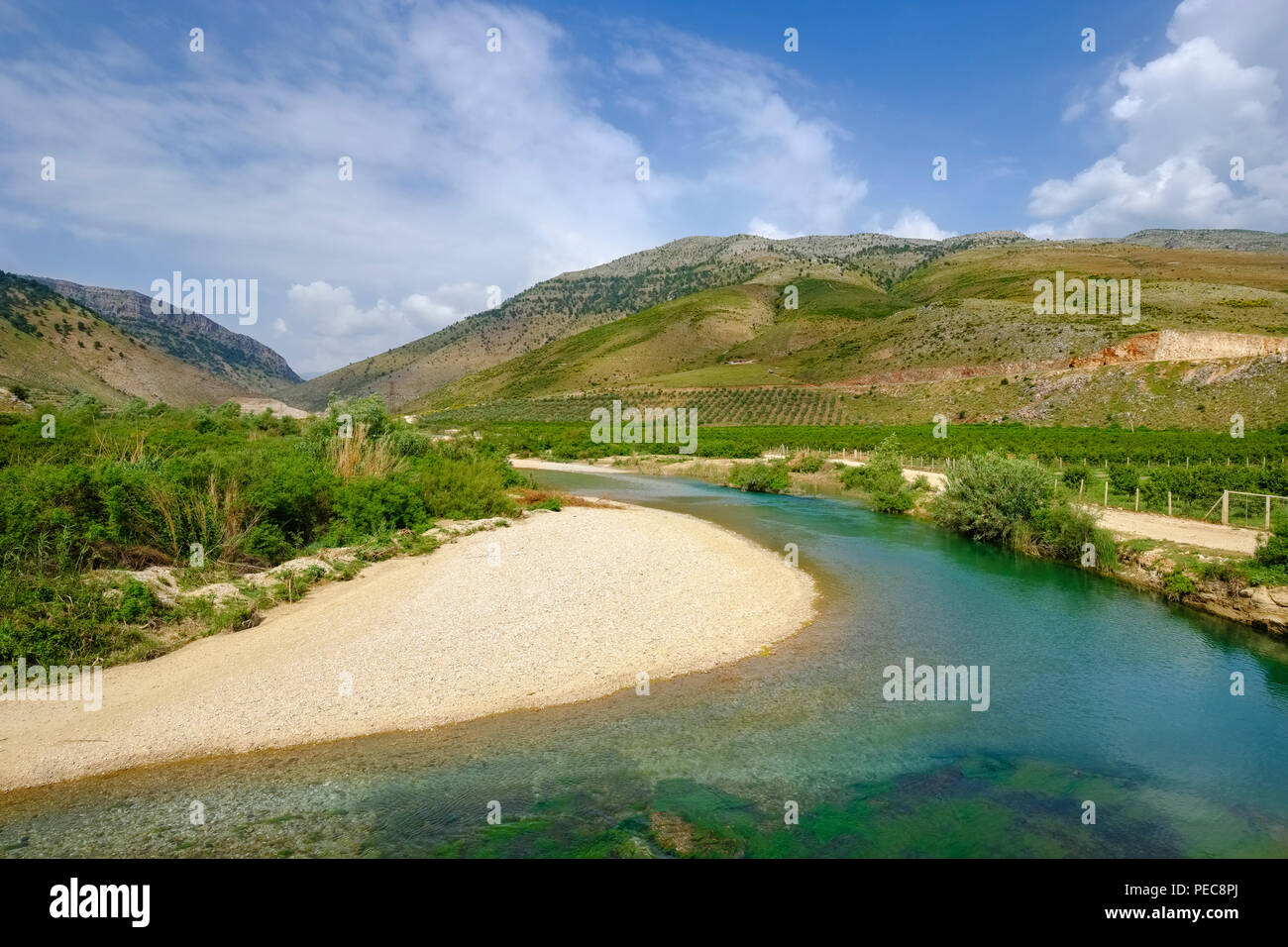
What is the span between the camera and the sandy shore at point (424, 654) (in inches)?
324

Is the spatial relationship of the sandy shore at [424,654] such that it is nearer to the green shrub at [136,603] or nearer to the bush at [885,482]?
the green shrub at [136,603]

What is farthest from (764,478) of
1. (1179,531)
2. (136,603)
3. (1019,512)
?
(136,603)

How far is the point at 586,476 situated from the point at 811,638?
37.3m

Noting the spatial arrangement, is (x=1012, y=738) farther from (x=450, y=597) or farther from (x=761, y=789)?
(x=450, y=597)

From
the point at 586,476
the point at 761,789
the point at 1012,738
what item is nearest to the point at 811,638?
the point at 1012,738

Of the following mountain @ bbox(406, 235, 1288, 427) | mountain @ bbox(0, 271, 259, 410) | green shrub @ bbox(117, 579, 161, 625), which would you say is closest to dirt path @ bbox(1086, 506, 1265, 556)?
green shrub @ bbox(117, 579, 161, 625)

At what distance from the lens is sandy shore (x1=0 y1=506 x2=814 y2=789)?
8.24 m

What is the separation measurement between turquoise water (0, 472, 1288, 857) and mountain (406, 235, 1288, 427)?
62.8 meters

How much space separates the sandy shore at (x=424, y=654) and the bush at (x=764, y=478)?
21.7 m

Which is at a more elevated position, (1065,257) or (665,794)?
(1065,257)

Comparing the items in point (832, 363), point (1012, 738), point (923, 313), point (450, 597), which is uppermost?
point (923, 313)

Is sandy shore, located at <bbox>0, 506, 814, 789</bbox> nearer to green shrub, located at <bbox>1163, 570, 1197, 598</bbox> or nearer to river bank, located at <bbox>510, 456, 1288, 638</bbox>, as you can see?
green shrub, located at <bbox>1163, 570, 1197, 598</bbox>
